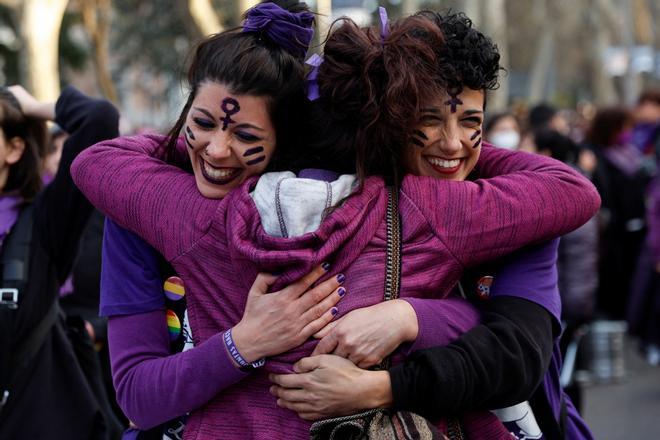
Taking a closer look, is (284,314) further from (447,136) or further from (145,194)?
(447,136)

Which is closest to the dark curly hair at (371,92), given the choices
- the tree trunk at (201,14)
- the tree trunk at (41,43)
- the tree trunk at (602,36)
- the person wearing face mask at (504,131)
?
the person wearing face mask at (504,131)

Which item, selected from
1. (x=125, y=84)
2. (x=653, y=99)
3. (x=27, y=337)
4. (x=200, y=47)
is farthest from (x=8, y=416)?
(x=125, y=84)

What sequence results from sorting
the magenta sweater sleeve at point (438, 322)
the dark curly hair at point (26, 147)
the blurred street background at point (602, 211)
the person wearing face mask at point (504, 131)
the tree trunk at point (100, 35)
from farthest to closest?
the tree trunk at point (100, 35) < the person wearing face mask at point (504, 131) < the blurred street background at point (602, 211) < the dark curly hair at point (26, 147) < the magenta sweater sleeve at point (438, 322)

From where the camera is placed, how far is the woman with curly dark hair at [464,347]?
2.17m

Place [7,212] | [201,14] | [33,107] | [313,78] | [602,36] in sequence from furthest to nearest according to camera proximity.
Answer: [602,36] → [201,14] → [33,107] → [7,212] → [313,78]

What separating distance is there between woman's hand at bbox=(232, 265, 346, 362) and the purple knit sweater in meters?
0.03

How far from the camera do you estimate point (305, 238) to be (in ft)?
7.11

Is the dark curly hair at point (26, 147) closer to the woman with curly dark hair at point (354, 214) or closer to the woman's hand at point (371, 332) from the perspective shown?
the woman with curly dark hair at point (354, 214)

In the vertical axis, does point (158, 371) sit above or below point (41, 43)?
above

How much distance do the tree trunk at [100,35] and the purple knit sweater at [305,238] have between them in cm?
1697

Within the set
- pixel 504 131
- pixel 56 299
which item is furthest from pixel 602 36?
pixel 56 299

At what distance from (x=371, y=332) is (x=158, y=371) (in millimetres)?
525

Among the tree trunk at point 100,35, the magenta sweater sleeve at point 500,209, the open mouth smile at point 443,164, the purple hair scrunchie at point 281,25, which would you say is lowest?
the tree trunk at point 100,35

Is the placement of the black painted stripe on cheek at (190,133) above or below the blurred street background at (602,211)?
above
